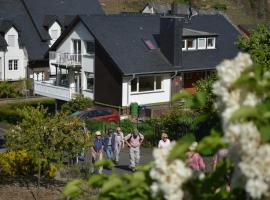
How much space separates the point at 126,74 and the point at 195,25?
9925mm

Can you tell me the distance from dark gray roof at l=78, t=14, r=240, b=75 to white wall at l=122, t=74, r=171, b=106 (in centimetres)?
92

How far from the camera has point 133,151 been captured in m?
20.4

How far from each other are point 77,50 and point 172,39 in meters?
6.60

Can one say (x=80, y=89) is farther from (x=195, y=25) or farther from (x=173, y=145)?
(x=173, y=145)

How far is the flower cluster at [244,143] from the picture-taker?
114 inches

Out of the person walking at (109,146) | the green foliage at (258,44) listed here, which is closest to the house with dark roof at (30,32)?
the person walking at (109,146)

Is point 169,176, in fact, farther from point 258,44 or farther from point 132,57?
point 132,57

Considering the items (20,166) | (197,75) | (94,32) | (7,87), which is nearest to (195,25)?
(197,75)

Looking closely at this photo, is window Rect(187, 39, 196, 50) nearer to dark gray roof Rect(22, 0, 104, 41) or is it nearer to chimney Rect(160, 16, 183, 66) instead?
chimney Rect(160, 16, 183, 66)

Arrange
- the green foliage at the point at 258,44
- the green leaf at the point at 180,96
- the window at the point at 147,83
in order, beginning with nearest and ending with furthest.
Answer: the green leaf at the point at 180,96 < the green foliage at the point at 258,44 < the window at the point at 147,83

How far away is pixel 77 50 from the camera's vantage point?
4266 centimetres

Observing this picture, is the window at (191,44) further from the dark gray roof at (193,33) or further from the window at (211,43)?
the window at (211,43)

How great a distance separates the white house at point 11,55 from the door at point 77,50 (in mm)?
7939

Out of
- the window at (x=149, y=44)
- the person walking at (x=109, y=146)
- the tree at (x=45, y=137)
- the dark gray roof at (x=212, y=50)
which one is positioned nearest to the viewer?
the tree at (x=45, y=137)
